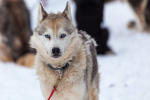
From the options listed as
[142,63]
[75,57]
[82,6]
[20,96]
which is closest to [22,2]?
[82,6]

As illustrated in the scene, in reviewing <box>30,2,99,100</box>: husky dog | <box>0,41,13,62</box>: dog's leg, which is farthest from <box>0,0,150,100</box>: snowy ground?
<box>30,2,99,100</box>: husky dog

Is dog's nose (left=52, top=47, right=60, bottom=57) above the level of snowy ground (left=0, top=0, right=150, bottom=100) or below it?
above

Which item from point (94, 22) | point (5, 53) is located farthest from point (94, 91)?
point (5, 53)

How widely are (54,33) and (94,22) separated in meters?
6.65

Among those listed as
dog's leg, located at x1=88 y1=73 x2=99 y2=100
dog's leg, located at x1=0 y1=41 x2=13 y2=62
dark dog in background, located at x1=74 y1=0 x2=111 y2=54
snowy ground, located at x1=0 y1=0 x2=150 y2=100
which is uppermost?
dark dog in background, located at x1=74 y1=0 x2=111 y2=54

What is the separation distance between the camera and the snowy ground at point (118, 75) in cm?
742

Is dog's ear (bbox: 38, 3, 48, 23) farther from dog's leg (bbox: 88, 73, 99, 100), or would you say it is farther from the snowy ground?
the snowy ground

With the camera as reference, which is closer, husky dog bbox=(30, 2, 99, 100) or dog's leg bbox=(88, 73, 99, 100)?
husky dog bbox=(30, 2, 99, 100)

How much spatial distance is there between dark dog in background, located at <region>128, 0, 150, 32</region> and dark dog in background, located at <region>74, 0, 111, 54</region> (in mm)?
2045

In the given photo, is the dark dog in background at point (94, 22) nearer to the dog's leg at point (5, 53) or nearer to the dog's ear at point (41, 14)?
the dog's leg at point (5, 53)

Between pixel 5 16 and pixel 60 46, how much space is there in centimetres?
715

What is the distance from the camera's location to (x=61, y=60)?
5129 millimetres

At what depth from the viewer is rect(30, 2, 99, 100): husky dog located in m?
4.96

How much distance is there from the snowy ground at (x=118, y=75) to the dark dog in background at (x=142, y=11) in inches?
12.5
